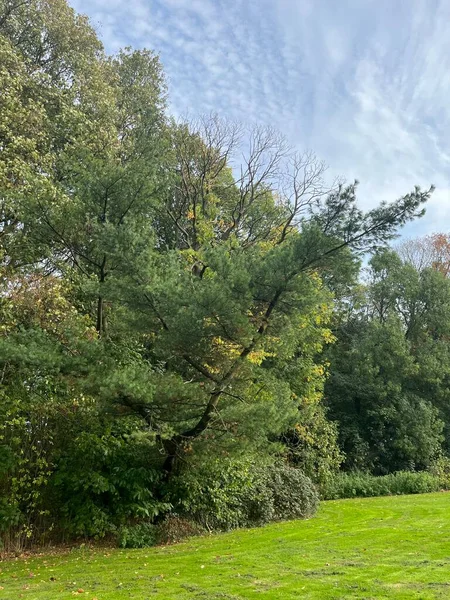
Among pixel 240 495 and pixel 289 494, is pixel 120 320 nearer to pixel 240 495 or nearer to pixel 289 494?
pixel 240 495

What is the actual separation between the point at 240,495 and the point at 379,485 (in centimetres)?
921

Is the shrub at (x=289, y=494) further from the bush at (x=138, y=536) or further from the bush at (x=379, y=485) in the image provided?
the bush at (x=379, y=485)

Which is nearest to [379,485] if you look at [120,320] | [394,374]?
[394,374]

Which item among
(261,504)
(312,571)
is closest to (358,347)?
(261,504)

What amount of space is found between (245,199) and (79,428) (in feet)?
36.2

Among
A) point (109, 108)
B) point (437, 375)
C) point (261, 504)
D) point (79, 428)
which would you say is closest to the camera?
point (79, 428)

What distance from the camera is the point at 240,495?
1009 centimetres

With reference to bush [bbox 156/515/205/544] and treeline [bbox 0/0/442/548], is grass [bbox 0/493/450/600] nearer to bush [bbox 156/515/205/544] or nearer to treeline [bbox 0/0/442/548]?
bush [bbox 156/515/205/544]

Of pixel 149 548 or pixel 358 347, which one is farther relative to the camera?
pixel 358 347

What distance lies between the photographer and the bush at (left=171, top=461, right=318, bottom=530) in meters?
9.09

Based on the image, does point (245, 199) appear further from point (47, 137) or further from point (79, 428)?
point (79, 428)

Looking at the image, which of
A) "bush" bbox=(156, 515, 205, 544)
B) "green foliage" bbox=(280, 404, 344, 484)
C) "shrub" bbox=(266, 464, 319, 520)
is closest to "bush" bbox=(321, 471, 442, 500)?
"green foliage" bbox=(280, 404, 344, 484)

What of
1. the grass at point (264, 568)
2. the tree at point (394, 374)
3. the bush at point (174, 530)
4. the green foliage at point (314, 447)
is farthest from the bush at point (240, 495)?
the tree at point (394, 374)

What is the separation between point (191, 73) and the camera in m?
12.3
